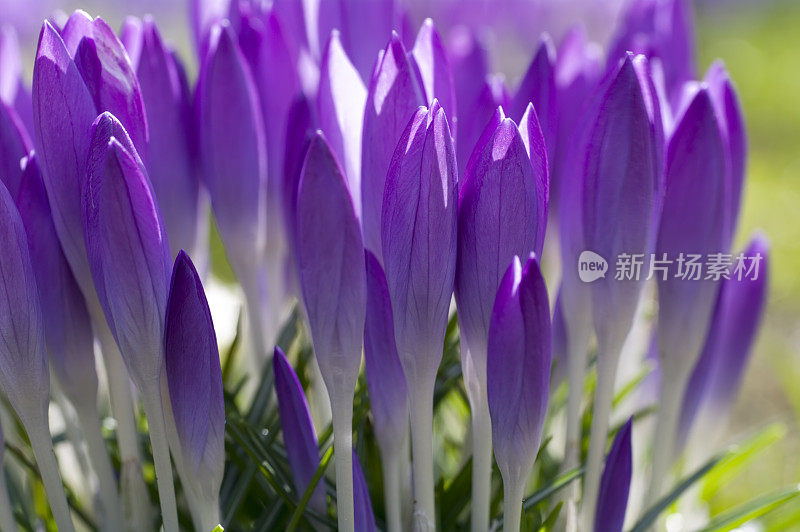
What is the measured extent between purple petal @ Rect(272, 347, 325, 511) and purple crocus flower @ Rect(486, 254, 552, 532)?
0.40 feet

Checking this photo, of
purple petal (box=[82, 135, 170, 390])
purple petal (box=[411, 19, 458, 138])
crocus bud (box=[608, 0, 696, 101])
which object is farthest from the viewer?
crocus bud (box=[608, 0, 696, 101])

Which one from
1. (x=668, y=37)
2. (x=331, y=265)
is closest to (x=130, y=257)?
(x=331, y=265)

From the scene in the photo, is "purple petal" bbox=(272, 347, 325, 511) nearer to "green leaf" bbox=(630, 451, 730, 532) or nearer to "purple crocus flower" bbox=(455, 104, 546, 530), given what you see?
"purple crocus flower" bbox=(455, 104, 546, 530)

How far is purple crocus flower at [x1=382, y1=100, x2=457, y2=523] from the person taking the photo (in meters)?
0.43

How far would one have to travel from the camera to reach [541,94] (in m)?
0.56

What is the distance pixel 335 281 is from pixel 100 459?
0.24m

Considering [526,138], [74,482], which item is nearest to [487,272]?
[526,138]

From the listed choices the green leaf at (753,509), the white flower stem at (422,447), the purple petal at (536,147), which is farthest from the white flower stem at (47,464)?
the green leaf at (753,509)

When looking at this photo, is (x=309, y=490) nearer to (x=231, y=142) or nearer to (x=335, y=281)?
(x=335, y=281)

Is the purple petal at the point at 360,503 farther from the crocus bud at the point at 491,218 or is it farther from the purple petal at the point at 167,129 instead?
the purple petal at the point at 167,129

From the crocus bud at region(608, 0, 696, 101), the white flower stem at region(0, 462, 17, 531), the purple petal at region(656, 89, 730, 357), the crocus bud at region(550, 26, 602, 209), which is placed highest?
the crocus bud at region(608, 0, 696, 101)

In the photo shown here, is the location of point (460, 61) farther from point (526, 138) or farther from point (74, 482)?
point (74, 482)

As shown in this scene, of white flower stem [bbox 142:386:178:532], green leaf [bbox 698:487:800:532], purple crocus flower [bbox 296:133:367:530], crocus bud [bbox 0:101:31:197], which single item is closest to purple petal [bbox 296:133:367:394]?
purple crocus flower [bbox 296:133:367:530]

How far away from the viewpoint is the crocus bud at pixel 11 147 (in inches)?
20.1
